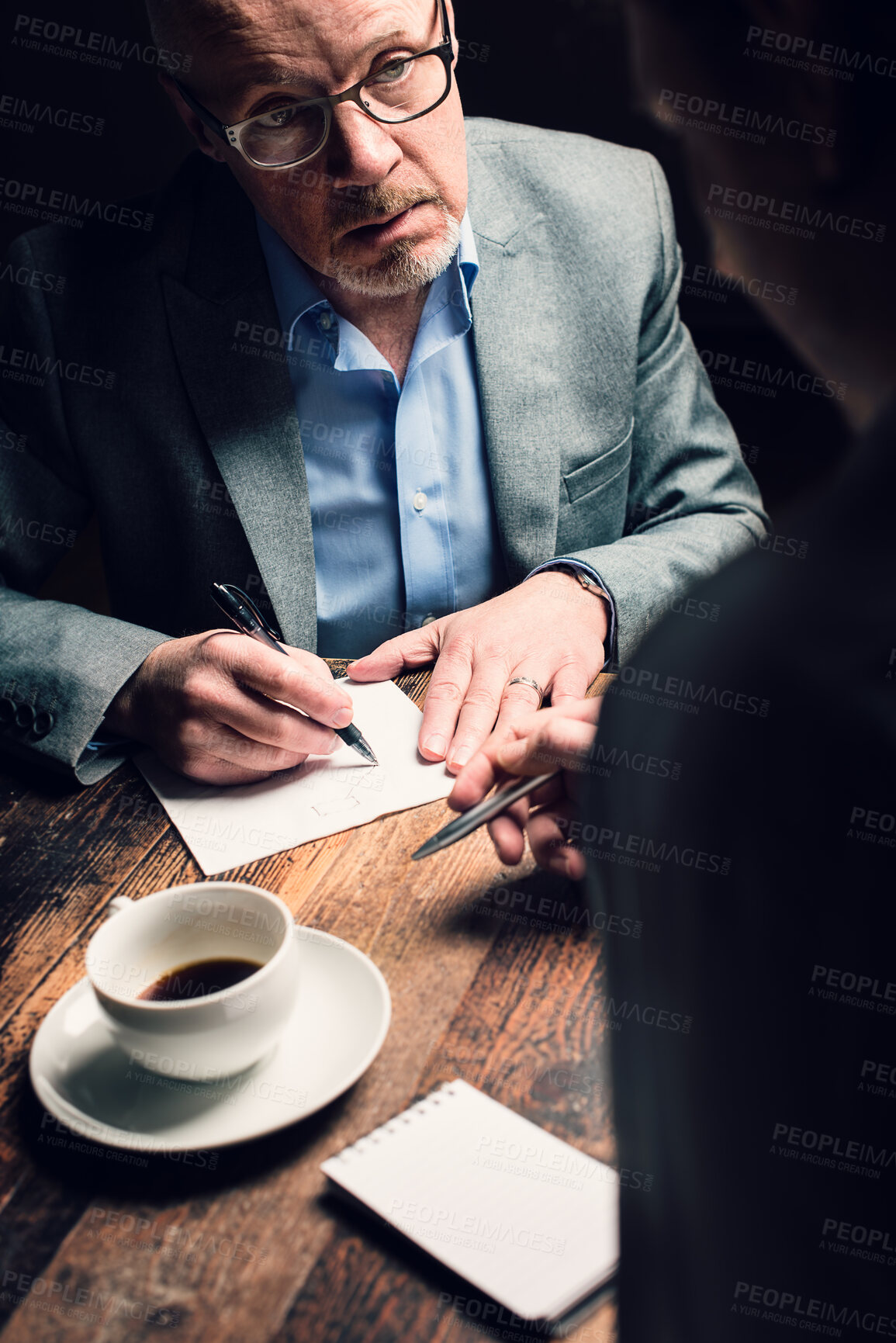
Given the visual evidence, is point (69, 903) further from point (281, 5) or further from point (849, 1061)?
point (281, 5)

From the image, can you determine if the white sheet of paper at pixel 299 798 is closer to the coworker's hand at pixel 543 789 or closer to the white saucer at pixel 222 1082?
the coworker's hand at pixel 543 789

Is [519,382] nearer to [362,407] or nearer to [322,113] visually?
[362,407]

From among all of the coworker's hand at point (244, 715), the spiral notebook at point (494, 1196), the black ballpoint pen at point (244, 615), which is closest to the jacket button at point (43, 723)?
the coworker's hand at point (244, 715)

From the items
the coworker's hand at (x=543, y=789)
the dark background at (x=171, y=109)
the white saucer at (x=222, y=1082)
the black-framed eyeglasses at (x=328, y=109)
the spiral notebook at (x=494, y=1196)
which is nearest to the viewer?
the spiral notebook at (x=494, y=1196)

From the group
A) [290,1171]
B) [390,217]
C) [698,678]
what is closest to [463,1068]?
[290,1171]

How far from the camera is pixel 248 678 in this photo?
1073mm

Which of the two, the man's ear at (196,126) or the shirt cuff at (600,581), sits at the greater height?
the man's ear at (196,126)

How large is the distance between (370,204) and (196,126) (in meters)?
0.32

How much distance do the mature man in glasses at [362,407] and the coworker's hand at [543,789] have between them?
0.54 ft

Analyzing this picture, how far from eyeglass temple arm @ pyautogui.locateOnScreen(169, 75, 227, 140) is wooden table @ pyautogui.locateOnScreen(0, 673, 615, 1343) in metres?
0.91

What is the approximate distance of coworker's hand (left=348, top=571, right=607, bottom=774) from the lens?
3.60 feet

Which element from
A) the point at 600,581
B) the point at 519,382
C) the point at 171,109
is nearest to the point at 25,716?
the point at 600,581

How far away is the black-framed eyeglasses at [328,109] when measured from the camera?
4.04ft

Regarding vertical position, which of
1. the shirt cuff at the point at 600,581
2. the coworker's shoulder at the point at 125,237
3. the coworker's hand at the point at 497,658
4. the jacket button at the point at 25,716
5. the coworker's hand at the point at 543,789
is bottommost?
the shirt cuff at the point at 600,581
